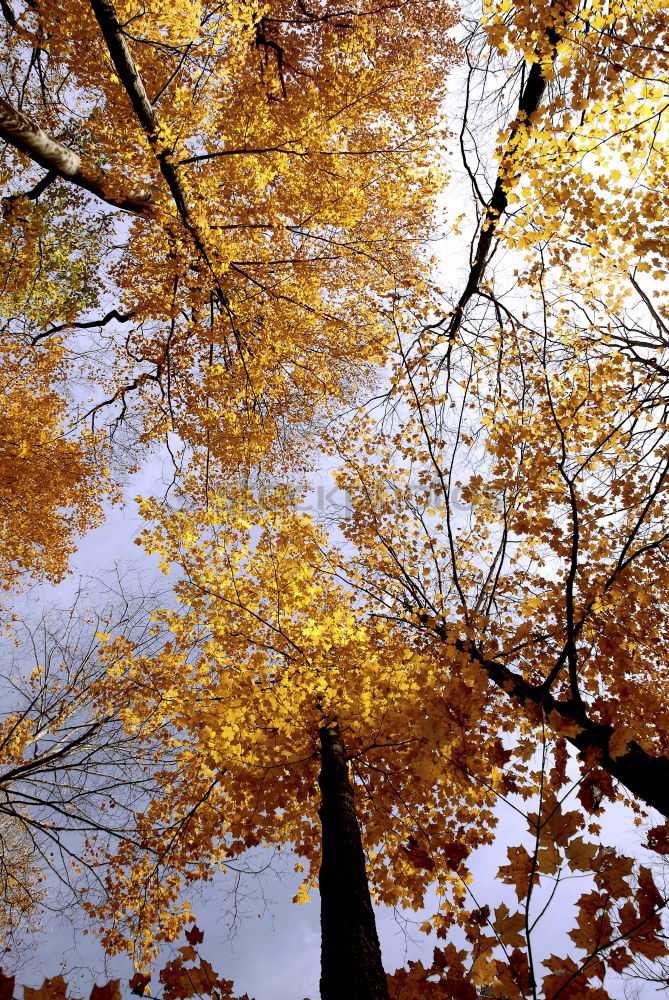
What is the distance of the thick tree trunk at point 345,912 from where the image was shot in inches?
97.6

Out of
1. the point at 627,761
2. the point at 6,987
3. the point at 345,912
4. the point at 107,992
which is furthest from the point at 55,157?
the point at 627,761

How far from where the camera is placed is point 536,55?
4.43 meters

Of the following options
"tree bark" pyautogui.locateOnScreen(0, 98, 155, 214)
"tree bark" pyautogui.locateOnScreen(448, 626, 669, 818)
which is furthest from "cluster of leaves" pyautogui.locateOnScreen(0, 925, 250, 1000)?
"tree bark" pyautogui.locateOnScreen(0, 98, 155, 214)

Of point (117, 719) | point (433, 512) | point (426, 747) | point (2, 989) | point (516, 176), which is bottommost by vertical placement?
point (2, 989)

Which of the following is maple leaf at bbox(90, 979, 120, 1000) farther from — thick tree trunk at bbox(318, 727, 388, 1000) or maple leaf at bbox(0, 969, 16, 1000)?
thick tree trunk at bbox(318, 727, 388, 1000)

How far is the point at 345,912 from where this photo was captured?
114 inches

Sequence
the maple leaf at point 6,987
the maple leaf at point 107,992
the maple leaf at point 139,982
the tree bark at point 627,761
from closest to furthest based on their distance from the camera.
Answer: the maple leaf at point 6,987 → the maple leaf at point 107,992 → the maple leaf at point 139,982 → the tree bark at point 627,761

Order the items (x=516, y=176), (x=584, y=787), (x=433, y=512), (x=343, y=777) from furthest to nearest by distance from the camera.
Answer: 1. (x=433, y=512)
2. (x=516, y=176)
3. (x=343, y=777)
4. (x=584, y=787)

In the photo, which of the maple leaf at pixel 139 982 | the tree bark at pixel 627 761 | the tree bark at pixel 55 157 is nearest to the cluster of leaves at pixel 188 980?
the maple leaf at pixel 139 982

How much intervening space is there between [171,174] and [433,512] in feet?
18.3

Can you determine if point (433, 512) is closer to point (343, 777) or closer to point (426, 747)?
point (343, 777)

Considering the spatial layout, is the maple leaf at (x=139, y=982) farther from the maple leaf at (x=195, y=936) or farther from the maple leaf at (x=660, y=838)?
the maple leaf at (x=660, y=838)

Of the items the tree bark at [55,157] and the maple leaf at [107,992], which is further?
the tree bark at [55,157]

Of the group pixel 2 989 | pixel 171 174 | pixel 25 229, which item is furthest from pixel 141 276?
pixel 2 989
